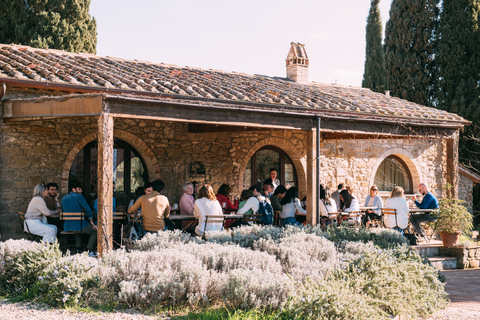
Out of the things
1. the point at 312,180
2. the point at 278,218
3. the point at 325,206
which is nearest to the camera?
the point at 312,180

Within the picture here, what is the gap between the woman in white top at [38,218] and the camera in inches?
304

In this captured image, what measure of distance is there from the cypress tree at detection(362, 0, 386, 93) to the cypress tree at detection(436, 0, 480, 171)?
22.1 feet

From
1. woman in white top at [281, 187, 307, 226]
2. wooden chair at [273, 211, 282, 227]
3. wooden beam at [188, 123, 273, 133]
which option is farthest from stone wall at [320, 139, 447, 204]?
wooden chair at [273, 211, 282, 227]

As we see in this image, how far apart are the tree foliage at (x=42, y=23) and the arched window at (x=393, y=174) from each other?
31.1 feet

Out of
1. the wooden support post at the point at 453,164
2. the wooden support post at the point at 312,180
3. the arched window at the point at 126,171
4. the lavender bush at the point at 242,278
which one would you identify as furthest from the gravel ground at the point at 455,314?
the arched window at the point at 126,171

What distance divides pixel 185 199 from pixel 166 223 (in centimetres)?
52

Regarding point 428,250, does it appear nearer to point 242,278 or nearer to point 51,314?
point 242,278

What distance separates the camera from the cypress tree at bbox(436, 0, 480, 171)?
15.8 meters

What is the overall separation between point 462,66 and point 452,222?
8542 millimetres

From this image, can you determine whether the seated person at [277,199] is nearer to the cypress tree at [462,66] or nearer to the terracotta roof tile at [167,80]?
the terracotta roof tile at [167,80]

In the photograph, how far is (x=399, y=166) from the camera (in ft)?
44.9

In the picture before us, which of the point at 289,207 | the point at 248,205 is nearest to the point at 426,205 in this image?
the point at 289,207

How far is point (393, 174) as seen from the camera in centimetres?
1369

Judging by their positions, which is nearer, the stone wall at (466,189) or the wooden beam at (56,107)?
the wooden beam at (56,107)
